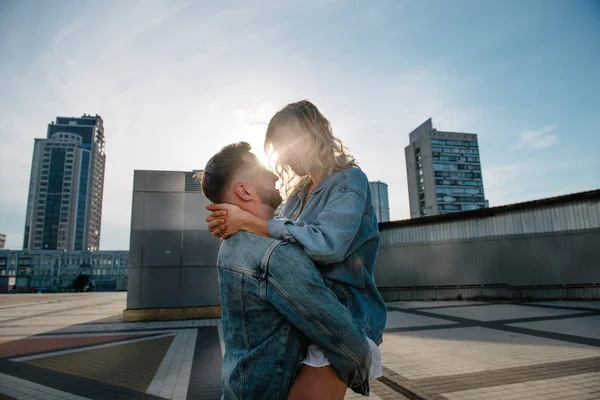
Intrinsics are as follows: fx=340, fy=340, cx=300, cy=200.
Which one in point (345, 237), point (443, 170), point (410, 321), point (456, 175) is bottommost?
point (410, 321)

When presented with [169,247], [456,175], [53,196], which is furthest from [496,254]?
[53,196]

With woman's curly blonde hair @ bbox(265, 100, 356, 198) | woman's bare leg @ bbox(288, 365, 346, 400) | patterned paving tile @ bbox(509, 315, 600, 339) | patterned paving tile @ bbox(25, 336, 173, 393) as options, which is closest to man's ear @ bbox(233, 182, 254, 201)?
woman's curly blonde hair @ bbox(265, 100, 356, 198)

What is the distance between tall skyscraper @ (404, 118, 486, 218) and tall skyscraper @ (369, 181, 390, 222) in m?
25.4

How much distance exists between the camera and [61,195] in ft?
453

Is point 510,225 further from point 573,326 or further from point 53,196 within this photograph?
point 53,196

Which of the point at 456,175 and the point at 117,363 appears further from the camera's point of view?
the point at 456,175

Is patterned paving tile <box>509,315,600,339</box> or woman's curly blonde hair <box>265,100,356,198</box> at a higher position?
woman's curly blonde hair <box>265,100,356,198</box>

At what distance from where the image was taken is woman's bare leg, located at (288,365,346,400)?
4.18 feet

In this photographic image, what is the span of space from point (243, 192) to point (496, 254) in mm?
18646

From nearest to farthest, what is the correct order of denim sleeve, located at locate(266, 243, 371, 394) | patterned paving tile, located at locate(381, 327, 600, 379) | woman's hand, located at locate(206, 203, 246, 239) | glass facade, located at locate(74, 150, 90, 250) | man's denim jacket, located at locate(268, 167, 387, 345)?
denim sleeve, located at locate(266, 243, 371, 394), man's denim jacket, located at locate(268, 167, 387, 345), woman's hand, located at locate(206, 203, 246, 239), patterned paving tile, located at locate(381, 327, 600, 379), glass facade, located at locate(74, 150, 90, 250)

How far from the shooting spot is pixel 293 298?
1198 mm

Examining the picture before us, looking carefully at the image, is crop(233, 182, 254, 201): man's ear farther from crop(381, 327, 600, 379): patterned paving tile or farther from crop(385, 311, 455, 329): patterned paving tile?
crop(385, 311, 455, 329): patterned paving tile

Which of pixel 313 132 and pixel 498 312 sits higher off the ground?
pixel 313 132

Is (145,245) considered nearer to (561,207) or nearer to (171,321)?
(171,321)
